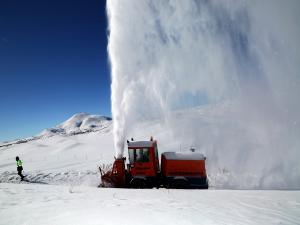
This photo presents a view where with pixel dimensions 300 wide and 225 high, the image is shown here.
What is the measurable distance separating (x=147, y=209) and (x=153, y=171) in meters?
5.55

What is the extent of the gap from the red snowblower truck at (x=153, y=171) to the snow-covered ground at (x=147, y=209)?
90.1 inches

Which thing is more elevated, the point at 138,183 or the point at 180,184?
the point at 138,183

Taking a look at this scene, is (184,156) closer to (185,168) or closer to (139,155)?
(185,168)

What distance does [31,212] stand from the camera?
277 inches

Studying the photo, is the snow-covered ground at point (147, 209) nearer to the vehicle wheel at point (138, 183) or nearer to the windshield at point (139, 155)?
the vehicle wheel at point (138, 183)

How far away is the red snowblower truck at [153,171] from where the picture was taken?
13.0 metres

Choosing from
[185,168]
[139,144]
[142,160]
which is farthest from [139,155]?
[185,168]

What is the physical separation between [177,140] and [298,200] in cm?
2240

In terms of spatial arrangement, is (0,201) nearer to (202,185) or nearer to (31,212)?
(31,212)

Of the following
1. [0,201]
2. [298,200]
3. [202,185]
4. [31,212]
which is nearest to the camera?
[31,212]

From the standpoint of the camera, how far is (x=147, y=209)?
7.75 metres

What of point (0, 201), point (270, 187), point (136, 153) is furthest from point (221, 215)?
point (270, 187)

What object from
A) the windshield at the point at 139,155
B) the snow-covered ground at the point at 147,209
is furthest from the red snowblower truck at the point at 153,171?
the snow-covered ground at the point at 147,209

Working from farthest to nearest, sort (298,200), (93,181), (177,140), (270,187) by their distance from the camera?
(177,140) → (93,181) → (270,187) → (298,200)
